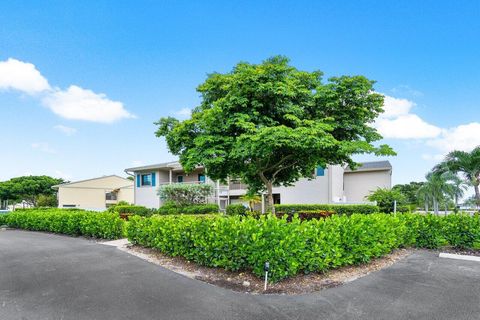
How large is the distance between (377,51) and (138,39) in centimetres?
1026

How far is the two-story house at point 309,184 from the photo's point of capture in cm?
2222

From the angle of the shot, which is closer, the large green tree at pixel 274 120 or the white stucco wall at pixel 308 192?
the large green tree at pixel 274 120

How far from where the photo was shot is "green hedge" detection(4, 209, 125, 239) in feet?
37.8

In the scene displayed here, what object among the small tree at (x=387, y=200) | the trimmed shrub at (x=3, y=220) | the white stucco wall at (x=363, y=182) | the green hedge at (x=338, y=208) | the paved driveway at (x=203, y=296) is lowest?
the trimmed shrub at (x=3, y=220)

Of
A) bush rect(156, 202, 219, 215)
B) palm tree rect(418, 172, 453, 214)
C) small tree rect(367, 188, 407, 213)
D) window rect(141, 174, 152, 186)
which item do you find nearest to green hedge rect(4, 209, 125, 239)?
bush rect(156, 202, 219, 215)

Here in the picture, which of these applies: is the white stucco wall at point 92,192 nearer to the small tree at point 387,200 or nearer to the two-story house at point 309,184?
the two-story house at point 309,184

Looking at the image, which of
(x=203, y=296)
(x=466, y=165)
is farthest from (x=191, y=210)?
(x=466, y=165)

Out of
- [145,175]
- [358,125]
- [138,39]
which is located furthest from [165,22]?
[145,175]

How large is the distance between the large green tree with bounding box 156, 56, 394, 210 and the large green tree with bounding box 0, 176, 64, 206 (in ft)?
133

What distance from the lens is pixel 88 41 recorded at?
12.5m

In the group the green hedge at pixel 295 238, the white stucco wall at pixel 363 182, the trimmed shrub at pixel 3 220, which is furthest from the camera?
the white stucco wall at pixel 363 182

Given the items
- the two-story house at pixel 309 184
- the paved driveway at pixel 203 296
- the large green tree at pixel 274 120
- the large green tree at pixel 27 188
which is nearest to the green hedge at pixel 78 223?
the large green tree at pixel 274 120

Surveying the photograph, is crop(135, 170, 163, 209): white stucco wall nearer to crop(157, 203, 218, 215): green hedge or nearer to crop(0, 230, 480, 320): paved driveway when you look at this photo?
crop(157, 203, 218, 215): green hedge

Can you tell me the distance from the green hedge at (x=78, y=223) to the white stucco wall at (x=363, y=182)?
1883cm
